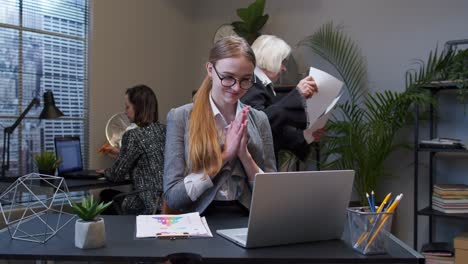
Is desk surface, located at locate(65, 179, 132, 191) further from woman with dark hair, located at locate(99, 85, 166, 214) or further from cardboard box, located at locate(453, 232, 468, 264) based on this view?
cardboard box, located at locate(453, 232, 468, 264)

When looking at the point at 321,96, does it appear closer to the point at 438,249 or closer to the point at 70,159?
the point at 438,249

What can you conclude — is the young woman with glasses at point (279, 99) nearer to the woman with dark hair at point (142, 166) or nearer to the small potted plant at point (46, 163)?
the woman with dark hair at point (142, 166)

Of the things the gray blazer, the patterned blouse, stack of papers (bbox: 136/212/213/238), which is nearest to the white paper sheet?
the gray blazer

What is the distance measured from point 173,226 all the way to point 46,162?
207 centimetres

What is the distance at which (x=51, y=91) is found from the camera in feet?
11.8

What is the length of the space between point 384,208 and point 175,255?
53cm

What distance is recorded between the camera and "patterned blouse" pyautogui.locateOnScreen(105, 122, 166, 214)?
306 cm

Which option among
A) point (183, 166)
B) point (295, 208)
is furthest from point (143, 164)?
point (295, 208)

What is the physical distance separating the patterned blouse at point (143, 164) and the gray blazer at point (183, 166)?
1.39 metres

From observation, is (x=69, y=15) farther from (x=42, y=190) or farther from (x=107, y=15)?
(x=42, y=190)

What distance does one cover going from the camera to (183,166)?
64.4 inches

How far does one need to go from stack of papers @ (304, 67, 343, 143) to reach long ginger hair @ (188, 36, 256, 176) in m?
0.58

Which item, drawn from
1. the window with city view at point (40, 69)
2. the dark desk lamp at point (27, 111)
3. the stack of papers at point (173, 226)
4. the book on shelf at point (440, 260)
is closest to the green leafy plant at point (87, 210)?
the stack of papers at point (173, 226)

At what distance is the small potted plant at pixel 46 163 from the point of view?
3191 mm
